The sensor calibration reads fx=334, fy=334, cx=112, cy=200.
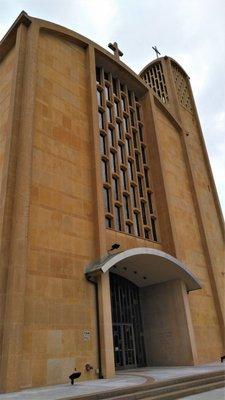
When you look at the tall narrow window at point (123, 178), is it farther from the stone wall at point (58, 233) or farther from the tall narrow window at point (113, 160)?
the stone wall at point (58, 233)

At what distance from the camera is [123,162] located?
73.2ft

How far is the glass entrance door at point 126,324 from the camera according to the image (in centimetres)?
1839

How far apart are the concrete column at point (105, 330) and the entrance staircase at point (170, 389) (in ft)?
11.4

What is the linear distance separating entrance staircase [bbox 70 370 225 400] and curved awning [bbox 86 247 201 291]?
5775 mm

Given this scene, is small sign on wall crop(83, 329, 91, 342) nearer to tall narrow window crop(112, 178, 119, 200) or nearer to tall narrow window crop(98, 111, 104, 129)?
tall narrow window crop(112, 178, 119, 200)

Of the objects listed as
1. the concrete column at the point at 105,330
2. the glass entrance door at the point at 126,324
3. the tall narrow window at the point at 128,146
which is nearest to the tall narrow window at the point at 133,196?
the tall narrow window at the point at 128,146

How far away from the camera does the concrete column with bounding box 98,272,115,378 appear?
46.0 feet

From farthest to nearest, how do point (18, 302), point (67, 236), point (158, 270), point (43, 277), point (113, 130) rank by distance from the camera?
point (113, 130) < point (158, 270) < point (67, 236) < point (43, 277) < point (18, 302)

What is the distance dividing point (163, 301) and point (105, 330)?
6.42 metres

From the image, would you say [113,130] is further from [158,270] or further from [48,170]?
[158,270]

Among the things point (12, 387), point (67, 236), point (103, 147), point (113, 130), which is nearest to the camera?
point (12, 387)

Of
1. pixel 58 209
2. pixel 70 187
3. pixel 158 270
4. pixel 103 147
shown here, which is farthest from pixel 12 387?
pixel 103 147

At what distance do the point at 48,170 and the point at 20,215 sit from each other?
314 cm

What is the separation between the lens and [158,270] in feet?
63.1
